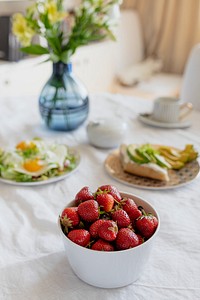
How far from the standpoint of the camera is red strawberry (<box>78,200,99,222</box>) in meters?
0.77

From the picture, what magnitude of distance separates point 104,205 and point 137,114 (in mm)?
957

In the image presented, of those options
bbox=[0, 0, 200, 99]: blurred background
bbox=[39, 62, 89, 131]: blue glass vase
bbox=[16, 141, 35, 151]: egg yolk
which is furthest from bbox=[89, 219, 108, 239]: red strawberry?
bbox=[0, 0, 200, 99]: blurred background

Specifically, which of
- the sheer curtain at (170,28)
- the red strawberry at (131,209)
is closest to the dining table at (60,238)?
the red strawberry at (131,209)

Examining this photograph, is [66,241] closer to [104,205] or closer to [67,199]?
[104,205]

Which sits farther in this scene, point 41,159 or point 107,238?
point 41,159

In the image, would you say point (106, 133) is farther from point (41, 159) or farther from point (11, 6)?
point (11, 6)

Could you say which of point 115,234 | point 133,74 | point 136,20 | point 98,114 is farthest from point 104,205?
point 136,20

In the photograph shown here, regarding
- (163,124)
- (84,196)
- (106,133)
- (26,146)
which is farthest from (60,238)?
(163,124)

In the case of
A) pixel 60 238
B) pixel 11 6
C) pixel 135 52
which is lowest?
pixel 135 52

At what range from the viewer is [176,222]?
99cm

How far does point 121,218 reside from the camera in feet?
2.51

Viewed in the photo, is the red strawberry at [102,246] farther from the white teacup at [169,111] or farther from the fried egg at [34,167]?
the white teacup at [169,111]

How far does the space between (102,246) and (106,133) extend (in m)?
0.67

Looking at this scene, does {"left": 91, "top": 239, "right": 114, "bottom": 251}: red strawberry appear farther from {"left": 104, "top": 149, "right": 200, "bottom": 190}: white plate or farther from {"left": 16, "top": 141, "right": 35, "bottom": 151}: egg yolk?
{"left": 16, "top": 141, "right": 35, "bottom": 151}: egg yolk
